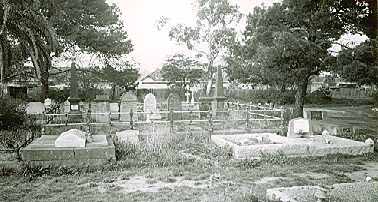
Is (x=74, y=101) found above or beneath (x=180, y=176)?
above

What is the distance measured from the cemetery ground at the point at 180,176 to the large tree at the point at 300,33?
18.6 feet

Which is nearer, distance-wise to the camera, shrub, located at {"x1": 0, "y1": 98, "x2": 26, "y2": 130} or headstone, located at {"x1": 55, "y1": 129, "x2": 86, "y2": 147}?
headstone, located at {"x1": 55, "y1": 129, "x2": 86, "y2": 147}

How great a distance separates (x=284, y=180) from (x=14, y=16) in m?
7.78

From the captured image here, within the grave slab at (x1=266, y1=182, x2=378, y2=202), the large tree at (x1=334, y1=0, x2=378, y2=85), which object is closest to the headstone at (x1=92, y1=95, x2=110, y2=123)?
the large tree at (x1=334, y1=0, x2=378, y2=85)

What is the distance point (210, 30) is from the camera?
27375mm

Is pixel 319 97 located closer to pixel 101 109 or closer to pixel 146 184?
pixel 101 109

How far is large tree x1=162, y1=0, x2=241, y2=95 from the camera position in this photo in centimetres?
2655

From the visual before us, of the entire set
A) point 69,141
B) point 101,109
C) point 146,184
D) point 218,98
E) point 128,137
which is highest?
point 218,98

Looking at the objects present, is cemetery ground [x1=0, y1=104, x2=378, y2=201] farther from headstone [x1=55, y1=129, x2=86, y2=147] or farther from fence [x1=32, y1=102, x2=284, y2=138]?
fence [x1=32, y1=102, x2=284, y2=138]

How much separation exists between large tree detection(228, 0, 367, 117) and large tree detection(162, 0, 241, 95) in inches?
414

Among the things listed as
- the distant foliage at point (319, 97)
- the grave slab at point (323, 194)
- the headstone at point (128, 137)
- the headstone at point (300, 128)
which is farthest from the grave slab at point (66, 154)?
the distant foliage at point (319, 97)

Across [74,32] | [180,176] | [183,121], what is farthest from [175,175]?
[74,32]

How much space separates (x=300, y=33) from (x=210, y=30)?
13.3m

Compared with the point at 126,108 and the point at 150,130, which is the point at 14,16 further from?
the point at 126,108
